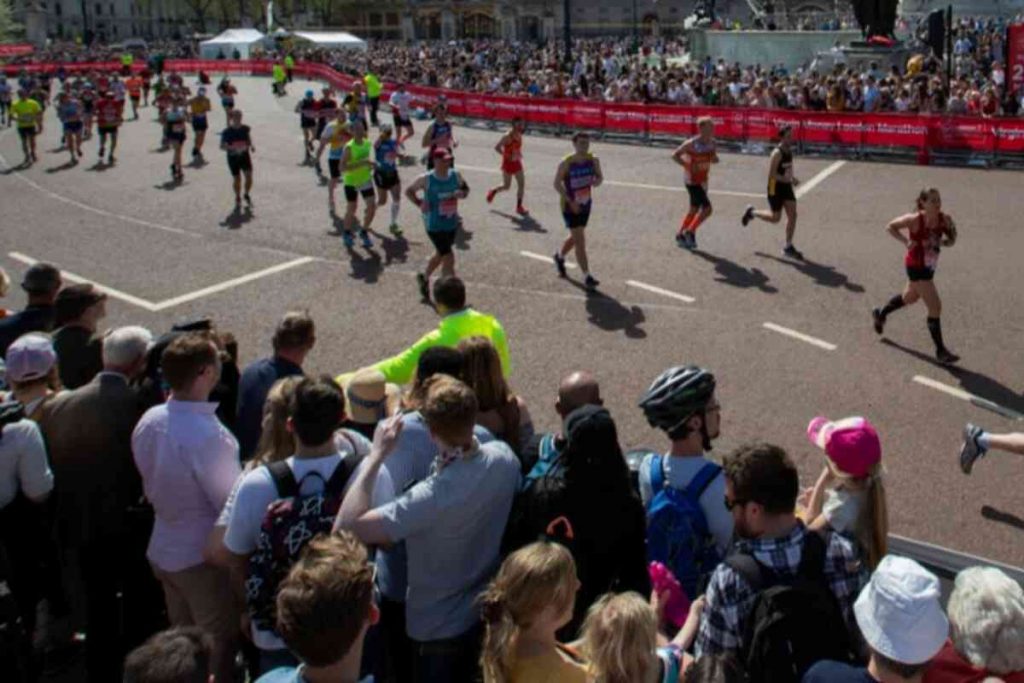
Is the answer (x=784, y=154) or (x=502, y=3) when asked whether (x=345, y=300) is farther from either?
(x=502, y=3)

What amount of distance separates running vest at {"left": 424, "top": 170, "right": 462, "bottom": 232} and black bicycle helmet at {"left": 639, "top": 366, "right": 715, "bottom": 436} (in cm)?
797

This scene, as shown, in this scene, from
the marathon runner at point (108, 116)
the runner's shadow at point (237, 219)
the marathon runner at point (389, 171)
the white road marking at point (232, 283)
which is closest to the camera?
the white road marking at point (232, 283)

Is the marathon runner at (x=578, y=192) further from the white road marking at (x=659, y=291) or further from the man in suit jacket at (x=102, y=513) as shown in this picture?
the man in suit jacket at (x=102, y=513)

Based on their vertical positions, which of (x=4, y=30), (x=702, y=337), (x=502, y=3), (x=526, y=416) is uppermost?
(x=502, y=3)

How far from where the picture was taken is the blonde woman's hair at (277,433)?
4.17 meters

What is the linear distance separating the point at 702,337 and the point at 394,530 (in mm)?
7353

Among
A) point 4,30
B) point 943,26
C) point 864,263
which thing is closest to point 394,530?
point 864,263

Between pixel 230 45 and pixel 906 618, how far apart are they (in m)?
72.7

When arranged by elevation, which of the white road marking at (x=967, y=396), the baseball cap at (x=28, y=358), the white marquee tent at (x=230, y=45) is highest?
the white marquee tent at (x=230, y=45)

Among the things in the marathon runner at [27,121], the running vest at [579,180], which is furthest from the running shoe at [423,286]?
the marathon runner at [27,121]

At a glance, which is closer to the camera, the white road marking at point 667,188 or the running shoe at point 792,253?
the running shoe at point 792,253

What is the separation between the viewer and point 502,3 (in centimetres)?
11912

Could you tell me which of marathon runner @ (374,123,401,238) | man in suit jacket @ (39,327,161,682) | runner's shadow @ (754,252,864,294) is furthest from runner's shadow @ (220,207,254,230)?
man in suit jacket @ (39,327,161,682)

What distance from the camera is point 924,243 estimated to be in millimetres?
9898
